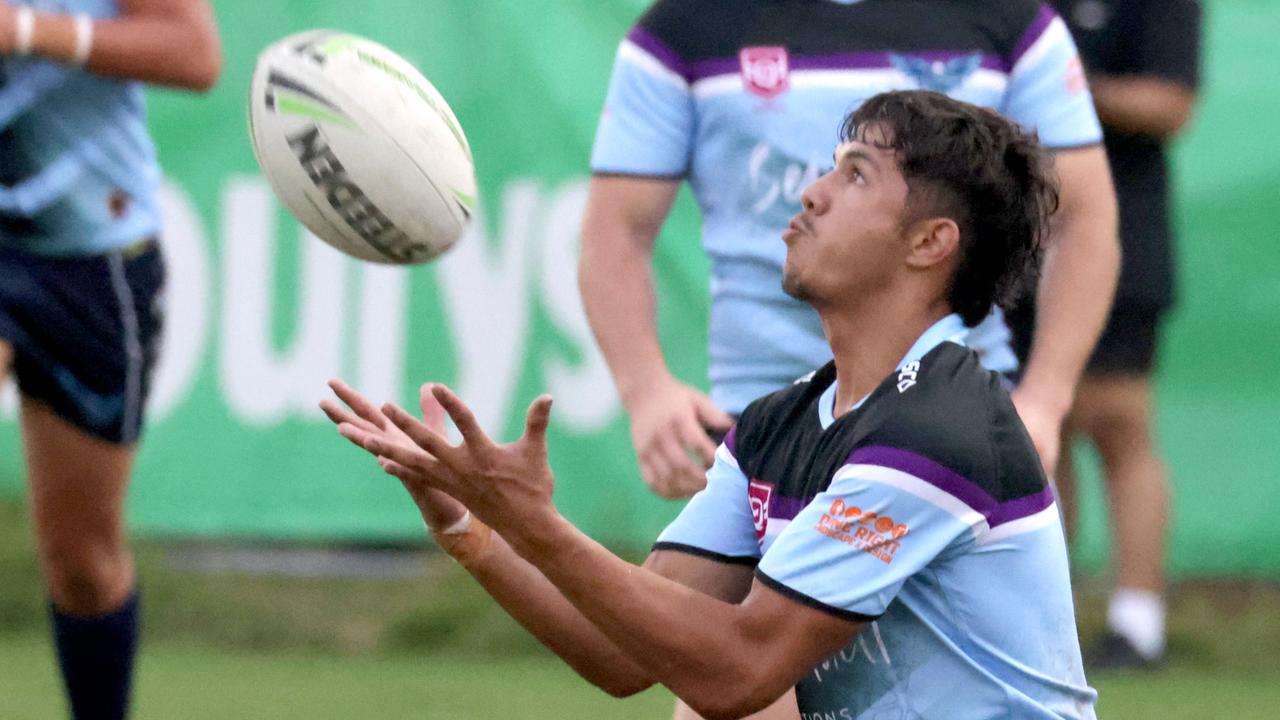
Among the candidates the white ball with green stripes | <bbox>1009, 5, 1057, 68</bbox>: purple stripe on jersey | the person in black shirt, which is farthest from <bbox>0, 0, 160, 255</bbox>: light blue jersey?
the person in black shirt

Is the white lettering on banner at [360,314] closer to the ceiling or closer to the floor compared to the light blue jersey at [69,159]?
closer to the floor

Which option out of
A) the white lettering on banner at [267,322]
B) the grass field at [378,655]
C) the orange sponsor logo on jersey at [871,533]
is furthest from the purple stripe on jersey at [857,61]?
the white lettering on banner at [267,322]

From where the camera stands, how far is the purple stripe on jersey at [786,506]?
2.98 meters

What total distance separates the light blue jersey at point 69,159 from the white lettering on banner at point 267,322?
2.00 metres

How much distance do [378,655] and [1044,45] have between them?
3228mm

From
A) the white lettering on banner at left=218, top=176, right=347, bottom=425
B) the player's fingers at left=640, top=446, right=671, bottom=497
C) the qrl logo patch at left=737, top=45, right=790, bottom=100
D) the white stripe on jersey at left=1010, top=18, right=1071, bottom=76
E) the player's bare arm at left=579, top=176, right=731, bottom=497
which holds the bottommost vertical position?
the white lettering on banner at left=218, top=176, right=347, bottom=425

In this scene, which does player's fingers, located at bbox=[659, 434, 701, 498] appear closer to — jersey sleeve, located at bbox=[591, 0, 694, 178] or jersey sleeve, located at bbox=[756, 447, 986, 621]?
jersey sleeve, located at bbox=[591, 0, 694, 178]

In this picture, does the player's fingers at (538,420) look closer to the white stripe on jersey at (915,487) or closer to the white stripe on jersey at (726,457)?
the white stripe on jersey at (915,487)

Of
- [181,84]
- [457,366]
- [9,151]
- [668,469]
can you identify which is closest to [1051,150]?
[668,469]

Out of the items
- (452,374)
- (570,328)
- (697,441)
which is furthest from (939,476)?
(452,374)

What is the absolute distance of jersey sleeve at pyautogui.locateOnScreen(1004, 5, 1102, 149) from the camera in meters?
3.89

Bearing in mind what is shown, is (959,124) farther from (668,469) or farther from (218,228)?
(218,228)

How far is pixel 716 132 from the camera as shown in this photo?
12.9ft

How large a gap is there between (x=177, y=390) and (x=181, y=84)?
7.60 ft
